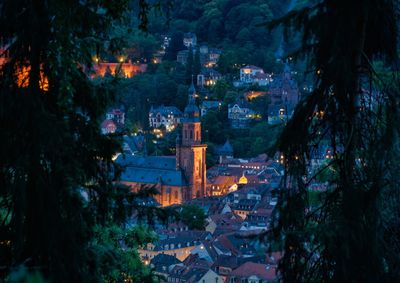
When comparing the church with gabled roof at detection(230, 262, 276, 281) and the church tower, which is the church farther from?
gabled roof at detection(230, 262, 276, 281)

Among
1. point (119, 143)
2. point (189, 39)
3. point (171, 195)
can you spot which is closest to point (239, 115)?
point (171, 195)

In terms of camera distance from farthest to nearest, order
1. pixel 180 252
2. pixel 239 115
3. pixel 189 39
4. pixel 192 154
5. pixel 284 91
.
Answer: pixel 189 39
pixel 284 91
pixel 239 115
pixel 192 154
pixel 180 252

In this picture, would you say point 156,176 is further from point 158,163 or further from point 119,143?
point 119,143

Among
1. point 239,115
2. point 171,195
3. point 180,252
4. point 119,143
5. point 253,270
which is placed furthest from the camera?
point 239,115

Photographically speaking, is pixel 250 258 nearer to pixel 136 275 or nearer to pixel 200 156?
pixel 200 156

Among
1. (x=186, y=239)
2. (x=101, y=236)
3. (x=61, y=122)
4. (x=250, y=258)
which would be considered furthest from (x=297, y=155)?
(x=186, y=239)

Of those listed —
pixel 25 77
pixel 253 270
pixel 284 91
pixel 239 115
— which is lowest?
pixel 253 270

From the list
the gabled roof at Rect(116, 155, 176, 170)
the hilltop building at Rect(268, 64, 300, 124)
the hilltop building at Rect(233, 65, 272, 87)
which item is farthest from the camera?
the hilltop building at Rect(233, 65, 272, 87)

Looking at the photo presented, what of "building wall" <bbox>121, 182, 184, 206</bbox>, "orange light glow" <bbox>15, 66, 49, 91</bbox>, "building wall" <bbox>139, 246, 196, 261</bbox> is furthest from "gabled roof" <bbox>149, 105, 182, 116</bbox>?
"orange light glow" <bbox>15, 66, 49, 91</bbox>
